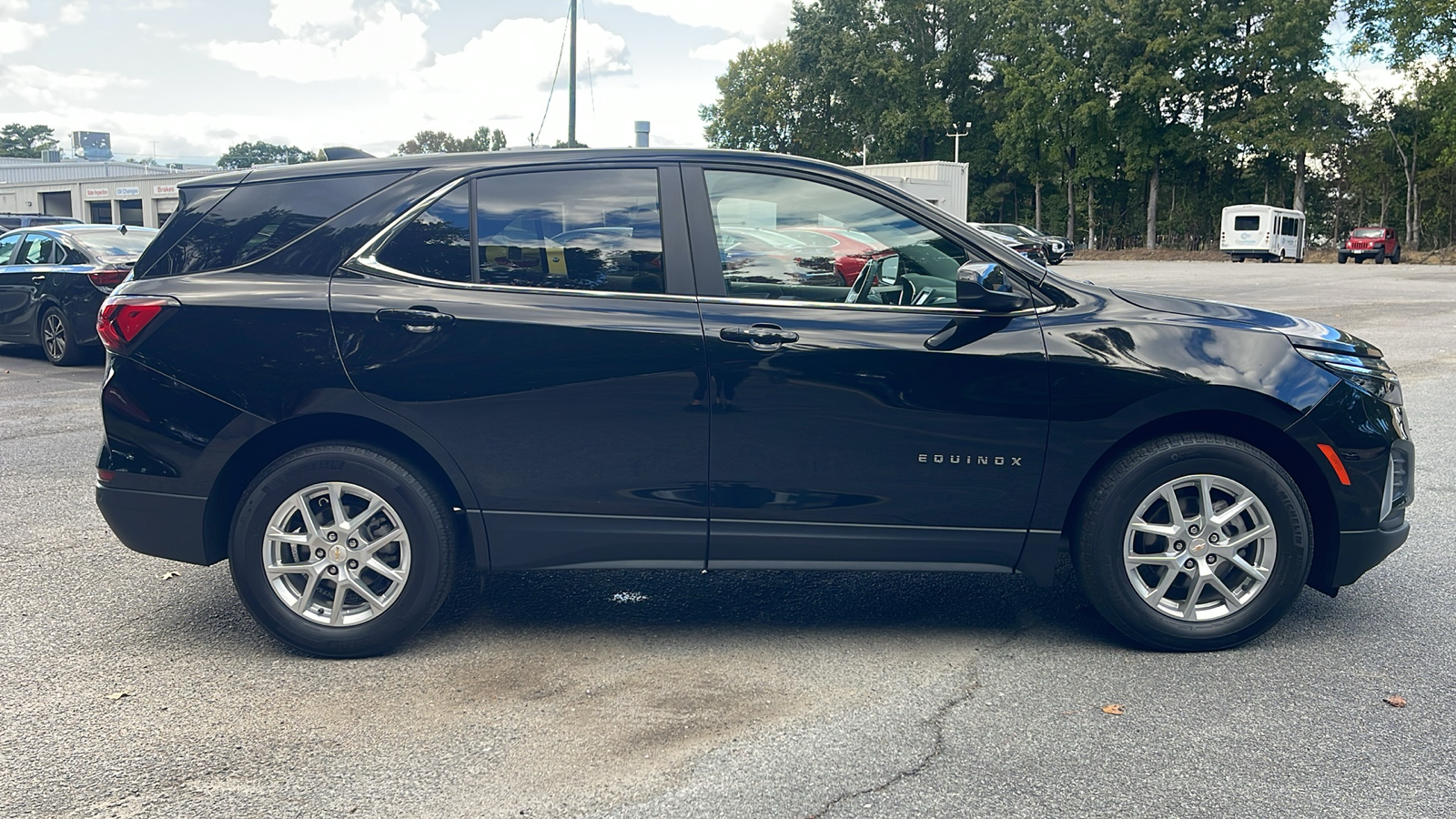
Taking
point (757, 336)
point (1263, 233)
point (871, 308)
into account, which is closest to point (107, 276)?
point (757, 336)

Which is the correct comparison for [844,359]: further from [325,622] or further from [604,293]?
[325,622]

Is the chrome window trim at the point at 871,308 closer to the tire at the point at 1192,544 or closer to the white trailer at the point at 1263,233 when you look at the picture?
the tire at the point at 1192,544

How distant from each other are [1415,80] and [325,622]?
59.8m

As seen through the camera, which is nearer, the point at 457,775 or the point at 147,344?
the point at 457,775

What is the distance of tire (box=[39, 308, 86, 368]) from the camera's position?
40.6 ft

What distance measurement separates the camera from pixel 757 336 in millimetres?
3787

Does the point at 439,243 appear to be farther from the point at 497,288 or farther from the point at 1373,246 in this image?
the point at 1373,246

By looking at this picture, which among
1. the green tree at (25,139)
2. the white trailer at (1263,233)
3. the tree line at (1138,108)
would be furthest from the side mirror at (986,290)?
the green tree at (25,139)

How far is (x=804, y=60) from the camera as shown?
70000 millimetres

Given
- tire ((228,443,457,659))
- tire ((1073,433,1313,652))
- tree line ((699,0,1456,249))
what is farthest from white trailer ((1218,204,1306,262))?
tire ((228,443,457,659))

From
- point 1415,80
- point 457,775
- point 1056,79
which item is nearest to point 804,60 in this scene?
point 1056,79

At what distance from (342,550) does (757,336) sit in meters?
1.63

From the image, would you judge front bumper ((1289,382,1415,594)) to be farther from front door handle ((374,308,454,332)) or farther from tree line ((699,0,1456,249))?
tree line ((699,0,1456,249))

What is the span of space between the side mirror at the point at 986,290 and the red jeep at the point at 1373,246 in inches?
1933
